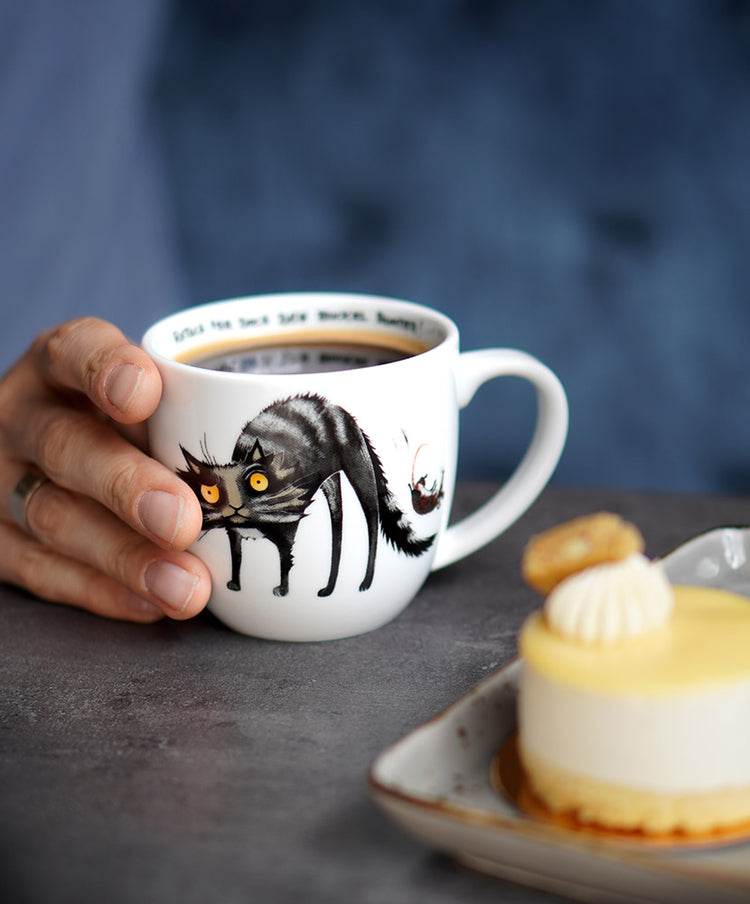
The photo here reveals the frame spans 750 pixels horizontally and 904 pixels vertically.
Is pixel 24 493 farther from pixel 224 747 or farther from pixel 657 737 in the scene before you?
pixel 657 737

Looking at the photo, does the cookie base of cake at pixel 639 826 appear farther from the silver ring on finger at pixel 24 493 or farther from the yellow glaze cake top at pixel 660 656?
the silver ring on finger at pixel 24 493

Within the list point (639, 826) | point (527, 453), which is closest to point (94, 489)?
point (527, 453)

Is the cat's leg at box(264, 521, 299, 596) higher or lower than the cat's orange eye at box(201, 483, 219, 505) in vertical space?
lower

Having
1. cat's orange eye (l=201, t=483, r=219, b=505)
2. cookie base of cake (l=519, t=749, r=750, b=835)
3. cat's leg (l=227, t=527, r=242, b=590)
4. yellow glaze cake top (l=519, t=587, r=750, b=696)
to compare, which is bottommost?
cookie base of cake (l=519, t=749, r=750, b=835)

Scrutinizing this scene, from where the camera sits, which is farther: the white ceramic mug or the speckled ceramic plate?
the white ceramic mug

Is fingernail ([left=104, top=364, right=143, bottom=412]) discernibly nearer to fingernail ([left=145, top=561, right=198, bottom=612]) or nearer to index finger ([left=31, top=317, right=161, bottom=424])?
index finger ([left=31, top=317, right=161, bottom=424])

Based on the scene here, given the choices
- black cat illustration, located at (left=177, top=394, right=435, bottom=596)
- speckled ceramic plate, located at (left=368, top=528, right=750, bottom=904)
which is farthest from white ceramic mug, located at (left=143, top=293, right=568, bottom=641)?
speckled ceramic plate, located at (left=368, top=528, right=750, bottom=904)

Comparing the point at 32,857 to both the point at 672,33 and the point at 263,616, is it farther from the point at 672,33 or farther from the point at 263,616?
the point at 672,33

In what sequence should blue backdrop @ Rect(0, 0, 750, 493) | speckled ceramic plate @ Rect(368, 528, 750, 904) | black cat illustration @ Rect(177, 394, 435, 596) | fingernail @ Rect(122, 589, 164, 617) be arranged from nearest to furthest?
speckled ceramic plate @ Rect(368, 528, 750, 904) < black cat illustration @ Rect(177, 394, 435, 596) < fingernail @ Rect(122, 589, 164, 617) < blue backdrop @ Rect(0, 0, 750, 493)
